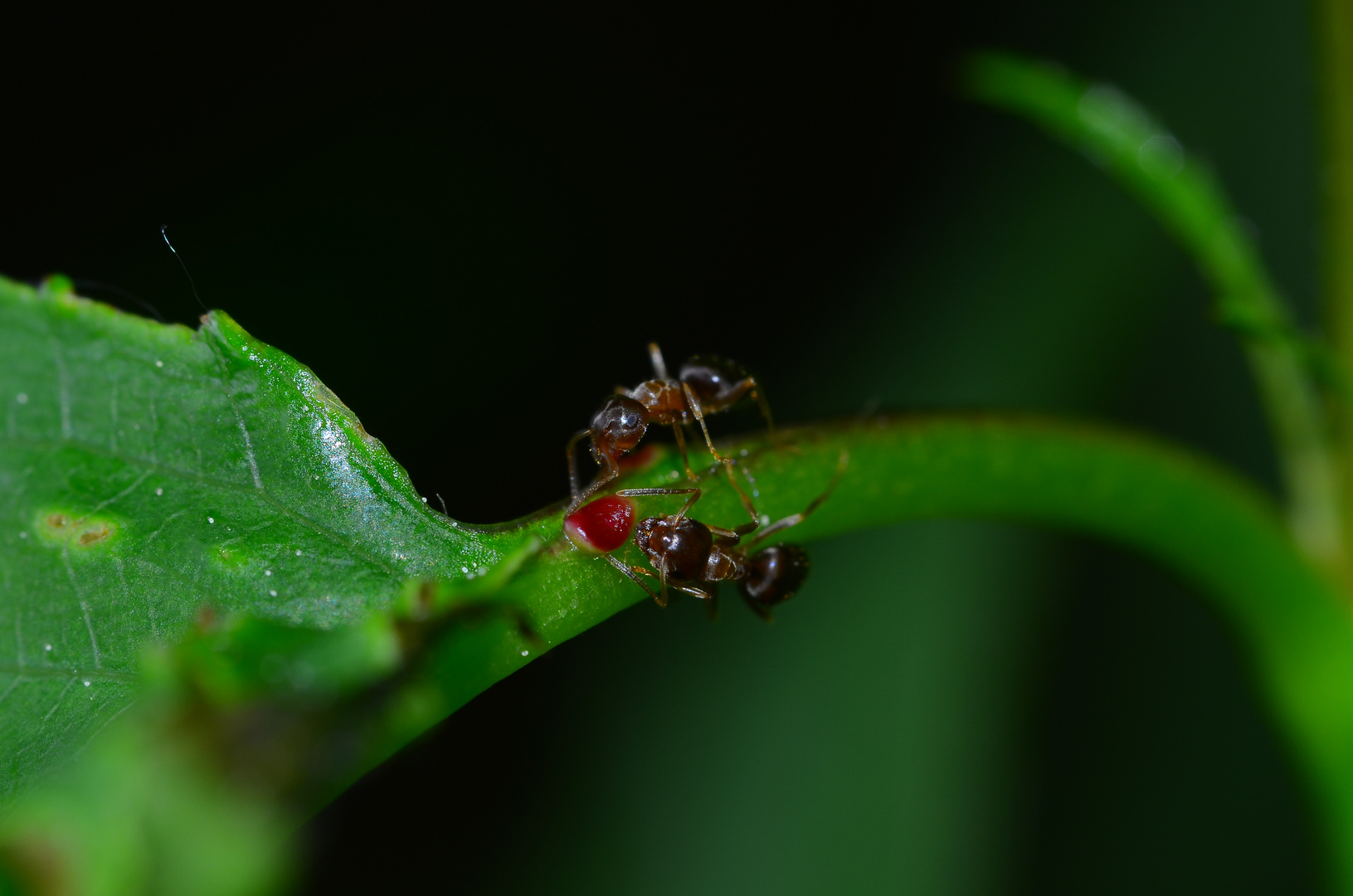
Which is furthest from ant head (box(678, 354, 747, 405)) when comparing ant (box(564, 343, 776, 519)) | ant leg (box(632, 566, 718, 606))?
ant leg (box(632, 566, 718, 606))

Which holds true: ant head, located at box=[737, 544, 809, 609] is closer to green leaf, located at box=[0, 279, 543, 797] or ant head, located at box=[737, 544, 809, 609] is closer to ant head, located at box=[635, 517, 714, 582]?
ant head, located at box=[635, 517, 714, 582]

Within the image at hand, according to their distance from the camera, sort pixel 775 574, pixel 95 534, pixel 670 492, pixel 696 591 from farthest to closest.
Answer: pixel 775 574 → pixel 696 591 → pixel 670 492 → pixel 95 534

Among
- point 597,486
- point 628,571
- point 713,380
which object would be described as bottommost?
point 628,571

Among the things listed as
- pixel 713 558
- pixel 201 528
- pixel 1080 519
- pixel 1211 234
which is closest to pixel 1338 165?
pixel 1211 234

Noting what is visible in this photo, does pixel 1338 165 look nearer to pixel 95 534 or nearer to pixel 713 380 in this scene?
pixel 713 380

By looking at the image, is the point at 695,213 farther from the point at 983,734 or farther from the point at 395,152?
the point at 983,734

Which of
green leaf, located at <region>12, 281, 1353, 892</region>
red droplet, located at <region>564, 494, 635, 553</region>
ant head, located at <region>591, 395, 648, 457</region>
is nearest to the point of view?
green leaf, located at <region>12, 281, 1353, 892</region>

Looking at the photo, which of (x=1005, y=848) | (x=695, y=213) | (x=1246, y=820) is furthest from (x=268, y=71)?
(x=1246, y=820)
